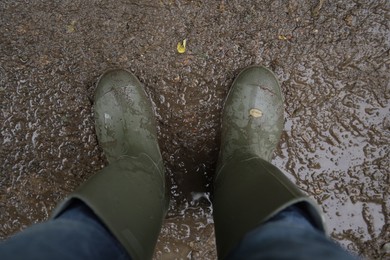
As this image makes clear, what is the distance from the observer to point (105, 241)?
86 centimetres

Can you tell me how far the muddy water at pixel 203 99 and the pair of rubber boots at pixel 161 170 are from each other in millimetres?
63

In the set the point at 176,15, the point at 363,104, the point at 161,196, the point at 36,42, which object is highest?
the point at 176,15

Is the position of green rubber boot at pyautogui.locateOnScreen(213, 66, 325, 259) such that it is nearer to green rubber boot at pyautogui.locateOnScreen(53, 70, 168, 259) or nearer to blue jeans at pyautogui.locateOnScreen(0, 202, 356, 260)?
blue jeans at pyautogui.locateOnScreen(0, 202, 356, 260)

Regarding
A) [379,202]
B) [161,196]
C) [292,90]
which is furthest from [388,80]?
[161,196]

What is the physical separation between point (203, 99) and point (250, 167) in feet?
1.38

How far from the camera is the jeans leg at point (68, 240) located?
0.75 meters

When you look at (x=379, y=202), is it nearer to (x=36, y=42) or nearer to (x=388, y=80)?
(x=388, y=80)

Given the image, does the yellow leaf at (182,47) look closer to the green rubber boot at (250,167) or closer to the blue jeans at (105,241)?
the green rubber boot at (250,167)

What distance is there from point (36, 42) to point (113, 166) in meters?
0.71

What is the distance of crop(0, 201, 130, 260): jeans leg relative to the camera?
747 mm

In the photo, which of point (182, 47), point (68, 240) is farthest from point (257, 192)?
point (182, 47)

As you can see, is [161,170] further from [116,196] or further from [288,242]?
[288,242]

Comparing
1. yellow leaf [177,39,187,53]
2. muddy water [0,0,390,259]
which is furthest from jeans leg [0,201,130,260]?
yellow leaf [177,39,187,53]

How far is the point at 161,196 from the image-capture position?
1163mm
